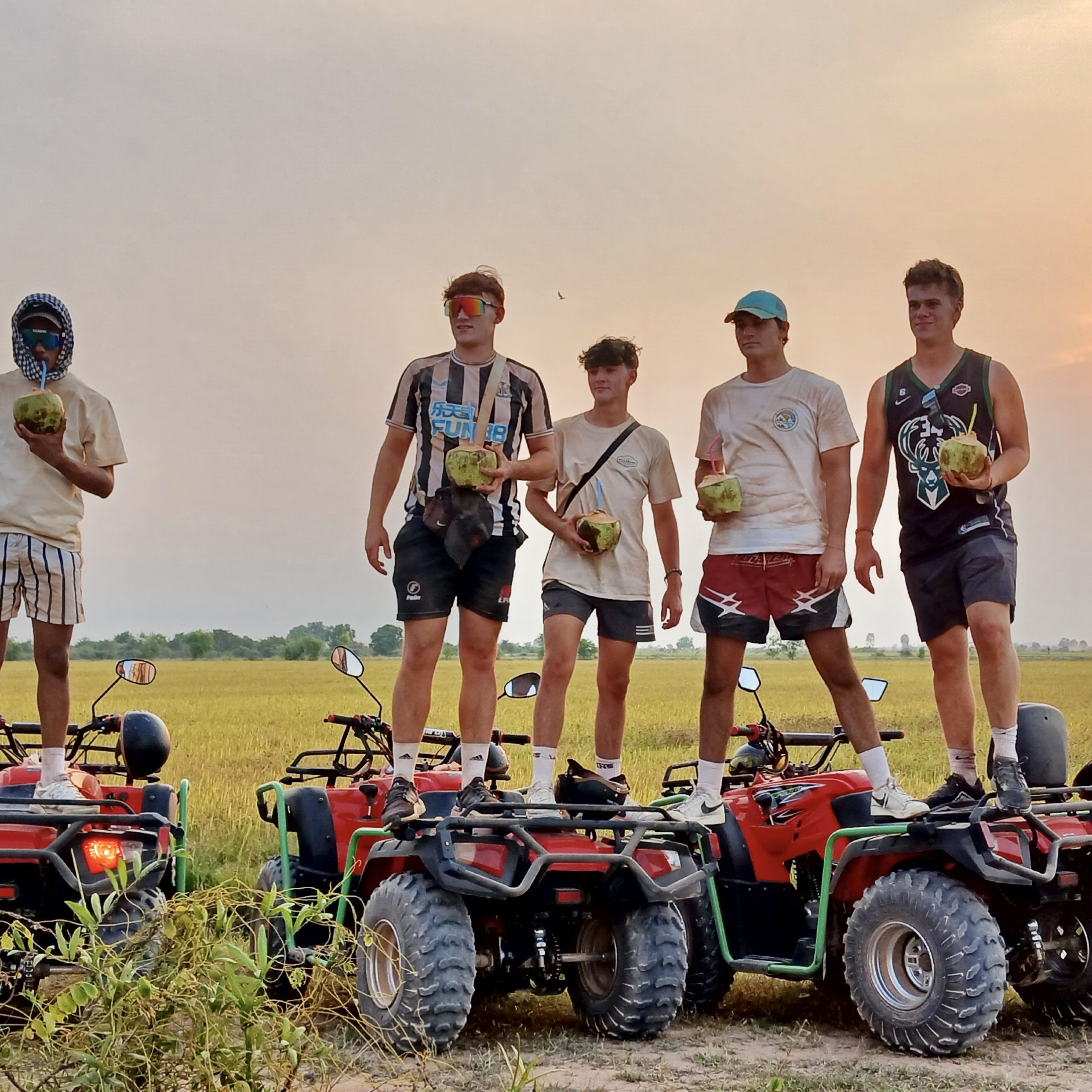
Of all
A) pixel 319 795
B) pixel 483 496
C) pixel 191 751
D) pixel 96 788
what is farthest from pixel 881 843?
pixel 191 751

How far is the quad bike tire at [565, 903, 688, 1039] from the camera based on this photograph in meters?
6.44

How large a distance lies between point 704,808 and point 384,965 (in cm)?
177

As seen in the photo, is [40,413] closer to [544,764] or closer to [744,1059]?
[544,764]

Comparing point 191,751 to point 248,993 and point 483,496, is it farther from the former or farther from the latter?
point 248,993

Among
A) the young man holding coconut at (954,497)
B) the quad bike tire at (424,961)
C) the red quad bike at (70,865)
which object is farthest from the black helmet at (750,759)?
the red quad bike at (70,865)

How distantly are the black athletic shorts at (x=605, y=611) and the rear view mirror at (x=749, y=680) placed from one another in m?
0.71

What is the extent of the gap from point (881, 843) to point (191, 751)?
59.8ft

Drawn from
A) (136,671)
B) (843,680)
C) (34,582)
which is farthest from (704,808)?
(136,671)

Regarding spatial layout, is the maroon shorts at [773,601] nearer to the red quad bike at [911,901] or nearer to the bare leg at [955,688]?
the bare leg at [955,688]

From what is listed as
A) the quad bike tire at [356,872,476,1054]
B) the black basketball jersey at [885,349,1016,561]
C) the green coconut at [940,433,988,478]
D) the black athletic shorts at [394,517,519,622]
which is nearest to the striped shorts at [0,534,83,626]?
the black athletic shorts at [394,517,519,622]

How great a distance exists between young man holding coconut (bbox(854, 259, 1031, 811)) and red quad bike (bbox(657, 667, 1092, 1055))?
431mm

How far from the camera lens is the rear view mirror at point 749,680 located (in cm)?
839

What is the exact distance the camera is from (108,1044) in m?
3.58

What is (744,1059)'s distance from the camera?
20.6 feet
